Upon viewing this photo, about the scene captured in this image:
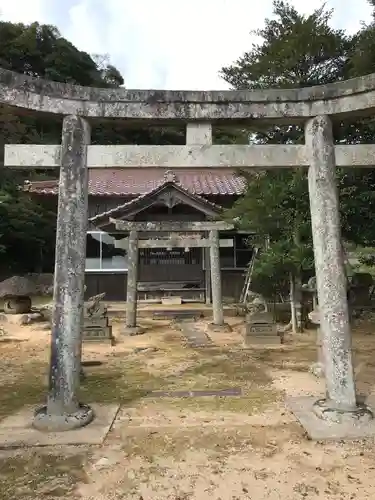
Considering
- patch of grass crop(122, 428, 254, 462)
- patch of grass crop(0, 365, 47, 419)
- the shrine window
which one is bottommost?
patch of grass crop(122, 428, 254, 462)

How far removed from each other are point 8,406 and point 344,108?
5492mm

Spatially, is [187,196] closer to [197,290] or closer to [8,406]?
[197,290]

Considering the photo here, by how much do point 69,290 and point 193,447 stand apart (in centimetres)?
211

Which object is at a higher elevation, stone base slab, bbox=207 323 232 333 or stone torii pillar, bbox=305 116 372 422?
stone torii pillar, bbox=305 116 372 422

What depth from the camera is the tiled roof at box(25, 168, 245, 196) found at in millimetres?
16736

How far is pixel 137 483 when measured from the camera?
3324 millimetres

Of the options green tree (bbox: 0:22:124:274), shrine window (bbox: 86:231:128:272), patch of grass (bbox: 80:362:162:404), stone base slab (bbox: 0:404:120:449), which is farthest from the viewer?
green tree (bbox: 0:22:124:274)

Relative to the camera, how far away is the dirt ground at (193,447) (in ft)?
10.6

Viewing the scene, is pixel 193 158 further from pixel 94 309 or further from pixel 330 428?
pixel 94 309

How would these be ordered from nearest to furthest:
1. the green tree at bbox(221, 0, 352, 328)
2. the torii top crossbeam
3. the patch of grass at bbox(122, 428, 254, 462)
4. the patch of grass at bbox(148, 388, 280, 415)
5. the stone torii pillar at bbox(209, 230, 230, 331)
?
1. the patch of grass at bbox(122, 428, 254, 462)
2. the torii top crossbeam
3. the patch of grass at bbox(148, 388, 280, 415)
4. the green tree at bbox(221, 0, 352, 328)
5. the stone torii pillar at bbox(209, 230, 230, 331)

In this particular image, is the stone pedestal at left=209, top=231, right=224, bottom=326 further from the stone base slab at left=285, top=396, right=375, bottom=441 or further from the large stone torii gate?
the stone base slab at left=285, top=396, right=375, bottom=441

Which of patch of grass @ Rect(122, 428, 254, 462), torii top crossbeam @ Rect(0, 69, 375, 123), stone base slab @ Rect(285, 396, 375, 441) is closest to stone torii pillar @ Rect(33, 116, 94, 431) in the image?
torii top crossbeam @ Rect(0, 69, 375, 123)

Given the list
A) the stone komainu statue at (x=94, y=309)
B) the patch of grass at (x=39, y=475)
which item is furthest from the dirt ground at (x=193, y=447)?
the stone komainu statue at (x=94, y=309)

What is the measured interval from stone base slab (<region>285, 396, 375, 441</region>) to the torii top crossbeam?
11.3 ft
